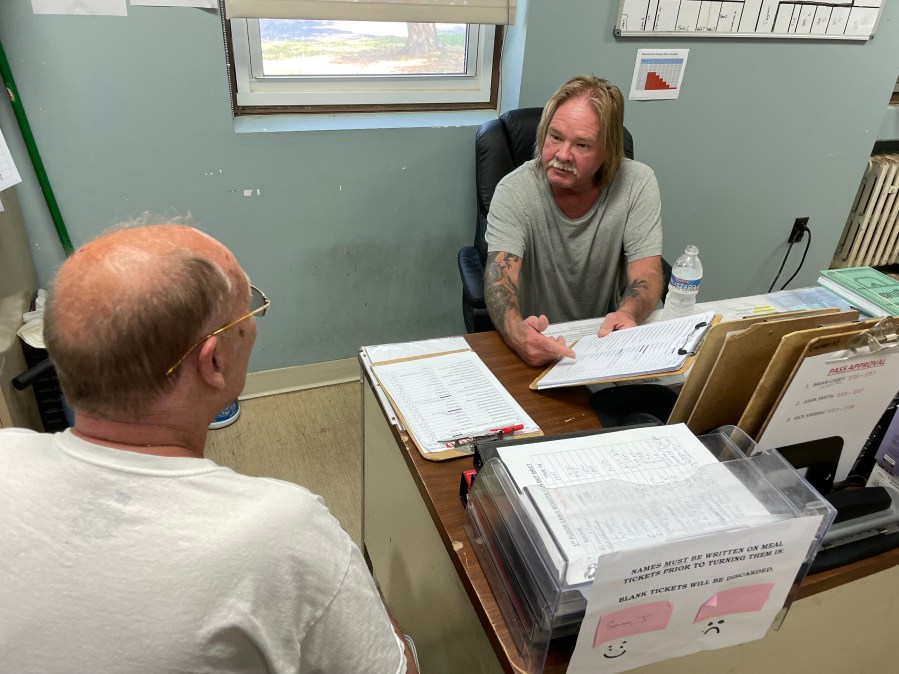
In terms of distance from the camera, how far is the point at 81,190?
6.39 feet

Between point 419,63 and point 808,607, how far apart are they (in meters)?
2.05

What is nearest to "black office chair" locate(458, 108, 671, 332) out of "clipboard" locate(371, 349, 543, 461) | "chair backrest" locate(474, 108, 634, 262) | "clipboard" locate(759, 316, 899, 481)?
"chair backrest" locate(474, 108, 634, 262)

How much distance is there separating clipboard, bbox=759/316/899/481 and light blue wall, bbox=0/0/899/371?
162 cm

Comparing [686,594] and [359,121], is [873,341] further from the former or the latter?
[359,121]

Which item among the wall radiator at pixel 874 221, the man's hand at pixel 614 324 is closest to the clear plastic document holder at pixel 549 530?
the man's hand at pixel 614 324

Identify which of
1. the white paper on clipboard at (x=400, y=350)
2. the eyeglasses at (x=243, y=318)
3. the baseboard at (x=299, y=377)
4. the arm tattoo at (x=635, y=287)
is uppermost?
the eyeglasses at (x=243, y=318)

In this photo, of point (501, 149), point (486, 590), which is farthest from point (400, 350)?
point (501, 149)

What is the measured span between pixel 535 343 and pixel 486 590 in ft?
2.01

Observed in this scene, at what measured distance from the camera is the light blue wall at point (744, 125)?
2.24m

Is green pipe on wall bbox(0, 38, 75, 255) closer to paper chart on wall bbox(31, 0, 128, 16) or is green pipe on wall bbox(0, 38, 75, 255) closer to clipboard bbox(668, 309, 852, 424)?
paper chart on wall bbox(31, 0, 128, 16)

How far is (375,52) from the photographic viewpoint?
2.22 m

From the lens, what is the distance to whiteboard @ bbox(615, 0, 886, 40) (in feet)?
7.25

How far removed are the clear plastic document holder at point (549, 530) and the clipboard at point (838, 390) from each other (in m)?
0.09

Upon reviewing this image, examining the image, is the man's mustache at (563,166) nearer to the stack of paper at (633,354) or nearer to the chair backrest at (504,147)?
the chair backrest at (504,147)
